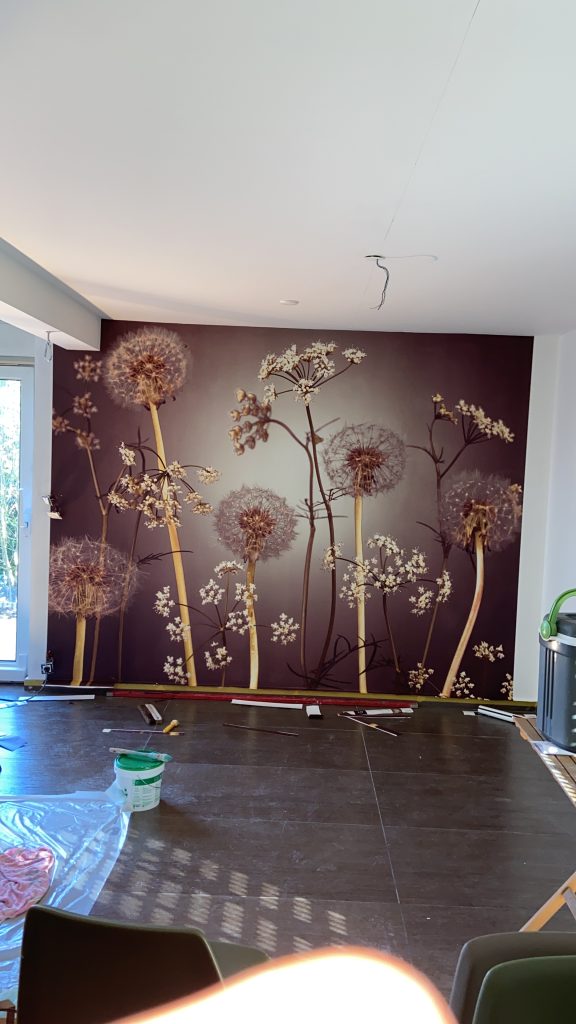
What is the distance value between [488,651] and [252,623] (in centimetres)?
171

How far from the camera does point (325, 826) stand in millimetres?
3559

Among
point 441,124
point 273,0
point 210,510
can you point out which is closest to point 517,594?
point 210,510

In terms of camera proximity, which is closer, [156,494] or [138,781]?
[138,781]

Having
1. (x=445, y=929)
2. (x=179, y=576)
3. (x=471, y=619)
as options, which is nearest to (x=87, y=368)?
(x=179, y=576)

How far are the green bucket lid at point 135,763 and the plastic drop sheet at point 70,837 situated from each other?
0.16 metres

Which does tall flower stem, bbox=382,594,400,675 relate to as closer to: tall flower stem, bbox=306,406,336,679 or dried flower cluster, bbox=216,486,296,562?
tall flower stem, bbox=306,406,336,679

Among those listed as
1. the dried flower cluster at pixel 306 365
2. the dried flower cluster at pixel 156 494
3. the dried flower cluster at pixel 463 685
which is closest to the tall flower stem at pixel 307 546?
the dried flower cluster at pixel 306 365

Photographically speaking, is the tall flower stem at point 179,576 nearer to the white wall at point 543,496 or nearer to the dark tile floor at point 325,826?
the dark tile floor at point 325,826

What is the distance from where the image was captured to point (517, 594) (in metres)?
5.38

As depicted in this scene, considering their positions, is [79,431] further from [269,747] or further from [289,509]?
[269,747]

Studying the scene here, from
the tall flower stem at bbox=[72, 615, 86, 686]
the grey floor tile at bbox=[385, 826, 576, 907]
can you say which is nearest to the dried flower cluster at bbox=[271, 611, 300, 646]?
the tall flower stem at bbox=[72, 615, 86, 686]

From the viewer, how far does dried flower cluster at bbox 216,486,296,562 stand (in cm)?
536

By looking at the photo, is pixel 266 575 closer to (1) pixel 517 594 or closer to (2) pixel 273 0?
(1) pixel 517 594

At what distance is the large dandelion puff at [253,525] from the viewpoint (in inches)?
211
